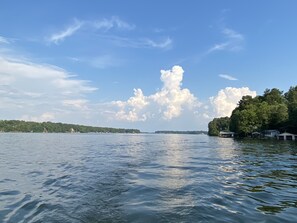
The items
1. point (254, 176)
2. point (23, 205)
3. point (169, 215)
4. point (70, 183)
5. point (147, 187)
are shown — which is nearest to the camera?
point (169, 215)

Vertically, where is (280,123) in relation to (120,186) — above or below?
above

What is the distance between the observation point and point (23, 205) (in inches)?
548

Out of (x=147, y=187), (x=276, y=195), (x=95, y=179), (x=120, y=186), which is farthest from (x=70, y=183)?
(x=276, y=195)

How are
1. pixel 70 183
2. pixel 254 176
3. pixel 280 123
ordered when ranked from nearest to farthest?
1. pixel 70 183
2. pixel 254 176
3. pixel 280 123

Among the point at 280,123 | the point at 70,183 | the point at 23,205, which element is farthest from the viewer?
the point at 280,123

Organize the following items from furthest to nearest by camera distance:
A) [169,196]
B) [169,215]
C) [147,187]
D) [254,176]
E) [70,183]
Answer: [254,176]
[70,183]
[147,187]
[169,196]
[169,215]

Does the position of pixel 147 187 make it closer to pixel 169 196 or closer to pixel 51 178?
pixel 169 196

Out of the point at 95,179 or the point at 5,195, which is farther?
the point at 95,179

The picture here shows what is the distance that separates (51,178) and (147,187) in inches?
303

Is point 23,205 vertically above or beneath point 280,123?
beneath

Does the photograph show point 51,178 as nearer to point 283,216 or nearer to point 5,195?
point 5,195

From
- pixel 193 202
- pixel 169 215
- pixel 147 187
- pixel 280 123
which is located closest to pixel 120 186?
pixel 147 187

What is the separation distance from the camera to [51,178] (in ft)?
72.2

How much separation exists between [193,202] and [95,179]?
8.80m
